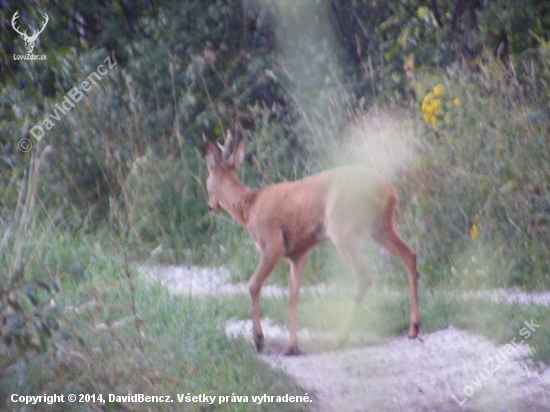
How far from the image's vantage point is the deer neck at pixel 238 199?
8109mm

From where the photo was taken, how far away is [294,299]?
25.3 feet

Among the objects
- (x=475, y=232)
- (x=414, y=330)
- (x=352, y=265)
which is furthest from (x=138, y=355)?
(x=475, y=232)

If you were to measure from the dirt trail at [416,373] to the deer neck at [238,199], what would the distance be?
938mm

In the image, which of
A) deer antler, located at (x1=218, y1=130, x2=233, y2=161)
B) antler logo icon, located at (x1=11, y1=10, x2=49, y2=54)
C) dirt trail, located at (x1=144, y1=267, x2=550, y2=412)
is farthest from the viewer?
deer antler, located at (x1=218, y1=130, x2=233, y2=161)

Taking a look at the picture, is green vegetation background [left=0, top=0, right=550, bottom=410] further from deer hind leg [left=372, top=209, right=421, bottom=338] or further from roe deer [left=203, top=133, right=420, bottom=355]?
roe deer [left=203, top=133, right=420, bottom=355]

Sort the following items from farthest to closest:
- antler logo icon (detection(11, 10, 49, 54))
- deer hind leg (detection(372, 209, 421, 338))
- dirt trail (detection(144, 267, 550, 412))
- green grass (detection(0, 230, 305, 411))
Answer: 1. deer hind leg (detection(372, 209, 421, 338))
2. antler logo icon (detection(11, 10, 49, 54))
3. dirt trail (detection(144, 267, 550, 412))
4. green grass (detection(0, 230, 305, 411))

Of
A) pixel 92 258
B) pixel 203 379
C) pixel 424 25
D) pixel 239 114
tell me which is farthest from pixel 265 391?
pixel 424 25

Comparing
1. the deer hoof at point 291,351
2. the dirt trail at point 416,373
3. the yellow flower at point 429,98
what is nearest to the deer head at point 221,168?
the dirt trail at point 416,373

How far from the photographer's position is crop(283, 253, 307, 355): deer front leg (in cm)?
738

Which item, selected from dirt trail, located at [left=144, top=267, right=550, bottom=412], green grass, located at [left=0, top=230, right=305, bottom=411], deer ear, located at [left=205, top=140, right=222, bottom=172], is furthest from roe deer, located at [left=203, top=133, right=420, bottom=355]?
green grass, located at [left=0, top=230, right=305, bottom=411]

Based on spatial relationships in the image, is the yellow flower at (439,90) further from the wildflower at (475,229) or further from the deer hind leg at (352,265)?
the deer hind leg at (352,265)

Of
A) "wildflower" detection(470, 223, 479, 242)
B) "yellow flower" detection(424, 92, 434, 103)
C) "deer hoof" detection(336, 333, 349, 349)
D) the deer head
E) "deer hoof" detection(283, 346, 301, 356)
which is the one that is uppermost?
the deer head

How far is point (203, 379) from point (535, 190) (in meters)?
3.91

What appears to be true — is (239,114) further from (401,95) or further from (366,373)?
(366,373)
